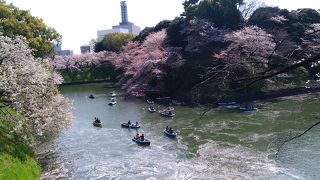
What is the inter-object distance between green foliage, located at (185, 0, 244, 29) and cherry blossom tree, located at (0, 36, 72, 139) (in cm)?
3275

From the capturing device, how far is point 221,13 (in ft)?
171

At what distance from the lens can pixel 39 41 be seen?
3042cm

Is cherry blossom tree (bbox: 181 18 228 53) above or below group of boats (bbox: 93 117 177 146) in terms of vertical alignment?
above

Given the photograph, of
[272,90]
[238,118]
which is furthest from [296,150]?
[272,90]

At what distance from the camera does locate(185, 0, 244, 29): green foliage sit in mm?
51344

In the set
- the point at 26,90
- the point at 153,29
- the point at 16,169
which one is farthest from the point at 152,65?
the point at 16,169

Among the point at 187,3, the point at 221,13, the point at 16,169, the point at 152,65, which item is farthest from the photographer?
the point at 187,3

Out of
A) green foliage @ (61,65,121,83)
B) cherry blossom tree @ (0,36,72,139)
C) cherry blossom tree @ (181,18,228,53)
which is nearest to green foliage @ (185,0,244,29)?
cherry blossom tree @ (181,18,228,53)

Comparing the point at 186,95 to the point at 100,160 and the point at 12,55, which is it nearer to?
the point at 100,160

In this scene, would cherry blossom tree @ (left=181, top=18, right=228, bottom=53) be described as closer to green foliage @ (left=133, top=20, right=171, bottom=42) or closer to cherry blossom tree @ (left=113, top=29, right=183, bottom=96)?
cherry blossom tree @ (left=113, top=29, right=183, bottom=96)

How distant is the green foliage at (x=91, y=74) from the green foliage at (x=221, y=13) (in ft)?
80.4

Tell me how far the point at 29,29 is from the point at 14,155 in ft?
48.3

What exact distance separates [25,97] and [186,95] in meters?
25.5

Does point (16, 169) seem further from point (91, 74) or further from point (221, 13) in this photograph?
point (91, 74)
